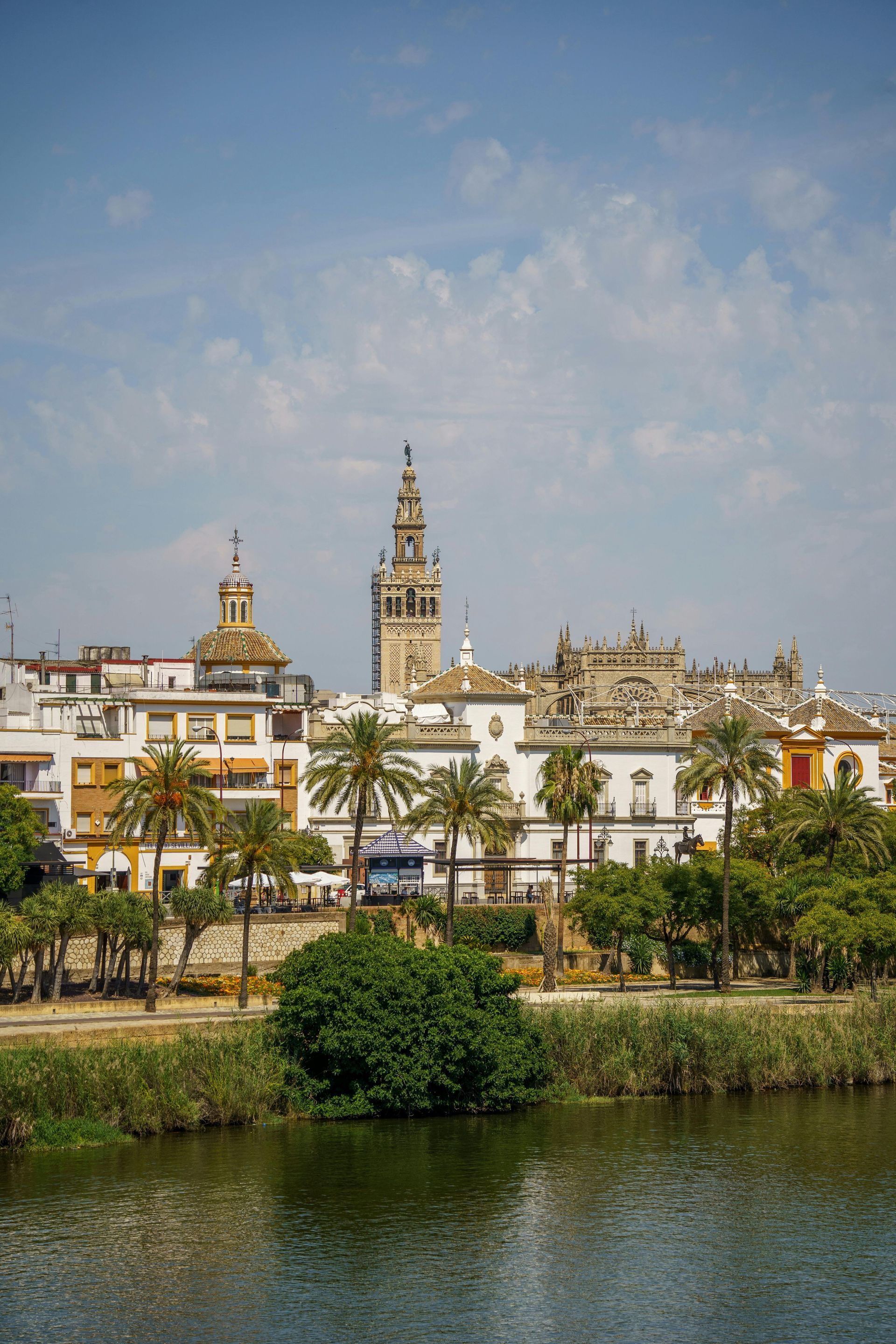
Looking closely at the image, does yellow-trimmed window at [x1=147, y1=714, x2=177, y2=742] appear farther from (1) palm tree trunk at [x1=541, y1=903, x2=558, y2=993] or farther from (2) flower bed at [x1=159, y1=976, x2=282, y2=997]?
(1) palm tree trunk at [x1=541, y1=903, x2=558, y2=993]

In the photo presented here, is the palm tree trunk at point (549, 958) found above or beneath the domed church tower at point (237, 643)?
beneath

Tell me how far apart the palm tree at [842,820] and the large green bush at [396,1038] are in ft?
71.1

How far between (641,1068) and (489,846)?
46.7ft

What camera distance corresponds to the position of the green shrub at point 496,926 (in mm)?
66562

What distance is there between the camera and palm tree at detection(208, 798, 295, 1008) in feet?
176

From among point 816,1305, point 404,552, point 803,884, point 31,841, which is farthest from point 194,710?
point 404,552

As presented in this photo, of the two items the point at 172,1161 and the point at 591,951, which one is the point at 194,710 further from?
the point at 172,1161

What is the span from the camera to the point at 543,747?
7831 centimetres

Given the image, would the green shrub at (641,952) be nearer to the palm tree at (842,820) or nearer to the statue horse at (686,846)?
the palm tree at (842,820)

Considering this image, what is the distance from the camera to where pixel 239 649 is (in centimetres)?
8012

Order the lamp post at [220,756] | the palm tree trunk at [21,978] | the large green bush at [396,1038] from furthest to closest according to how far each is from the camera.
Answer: the lamp post at [220,756] → the palm tree trunk at [21,978] → the large green bush at [396,1038]

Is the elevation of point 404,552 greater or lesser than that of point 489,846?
greater

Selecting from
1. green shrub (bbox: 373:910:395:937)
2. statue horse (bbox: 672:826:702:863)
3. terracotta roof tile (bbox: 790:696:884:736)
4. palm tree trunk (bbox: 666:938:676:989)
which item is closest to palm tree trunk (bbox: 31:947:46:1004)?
green shrub (bbox: 373:910:395:937)

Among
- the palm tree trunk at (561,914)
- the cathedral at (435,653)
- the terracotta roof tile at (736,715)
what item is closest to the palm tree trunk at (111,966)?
the palm tree trunk at (561,914)
